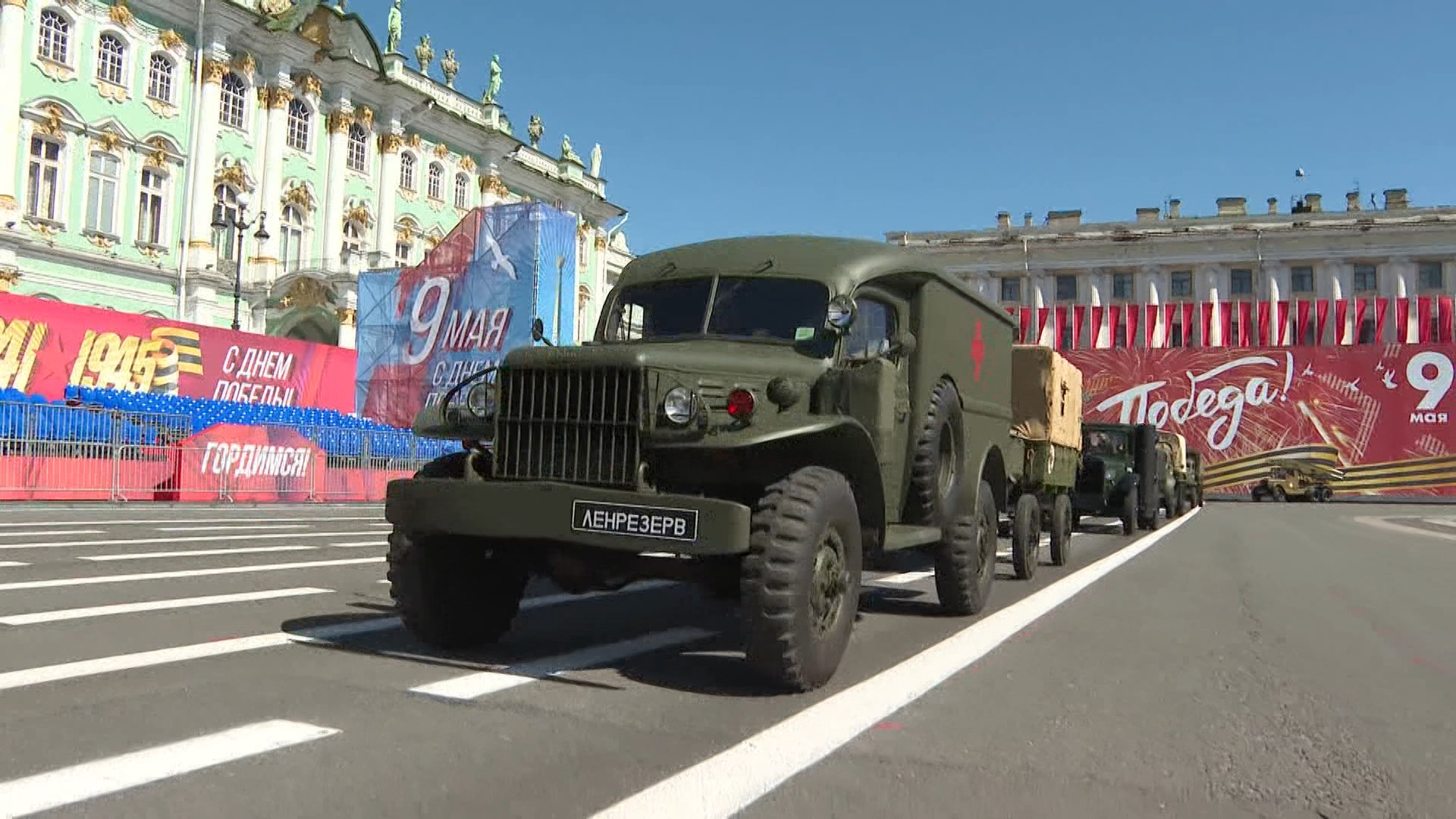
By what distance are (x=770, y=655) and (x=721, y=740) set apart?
72cm

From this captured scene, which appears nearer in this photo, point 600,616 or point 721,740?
point 721,740

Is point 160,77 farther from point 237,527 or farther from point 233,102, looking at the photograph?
point 237,527

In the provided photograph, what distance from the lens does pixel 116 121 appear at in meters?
A: 37.7

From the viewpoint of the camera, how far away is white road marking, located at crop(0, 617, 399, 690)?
5.12 meters

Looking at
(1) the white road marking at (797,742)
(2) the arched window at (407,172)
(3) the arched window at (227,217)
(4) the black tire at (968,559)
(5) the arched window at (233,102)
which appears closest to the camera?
(1) the white road marking at (797,742)

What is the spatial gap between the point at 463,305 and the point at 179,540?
713 inches

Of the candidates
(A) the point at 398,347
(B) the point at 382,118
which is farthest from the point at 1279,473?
(B) the point at 382,118

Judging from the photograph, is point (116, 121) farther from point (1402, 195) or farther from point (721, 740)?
point (1402, 195)

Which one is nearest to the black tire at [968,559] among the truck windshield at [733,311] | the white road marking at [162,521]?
the truck windshield at [733,311]

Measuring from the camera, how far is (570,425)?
546 cm

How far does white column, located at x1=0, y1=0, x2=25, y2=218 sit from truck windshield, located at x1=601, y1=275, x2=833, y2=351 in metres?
35.3

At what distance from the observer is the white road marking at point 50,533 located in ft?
40.2

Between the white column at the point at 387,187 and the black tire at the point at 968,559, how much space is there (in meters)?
44.4

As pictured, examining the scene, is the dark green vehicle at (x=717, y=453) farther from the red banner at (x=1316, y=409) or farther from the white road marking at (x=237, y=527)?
the red banner at (x=1316, y=409)
